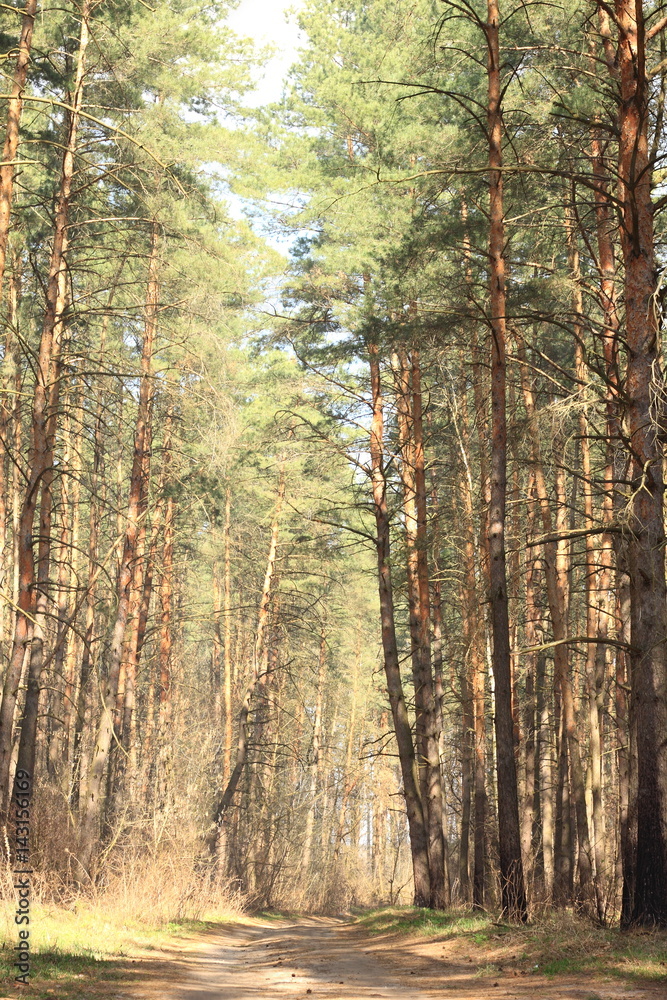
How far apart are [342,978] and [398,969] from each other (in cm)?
105

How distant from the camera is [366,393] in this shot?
18.5 m

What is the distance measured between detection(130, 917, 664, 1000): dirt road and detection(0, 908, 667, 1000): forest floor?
0.04 feet

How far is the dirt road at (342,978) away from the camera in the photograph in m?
6.68

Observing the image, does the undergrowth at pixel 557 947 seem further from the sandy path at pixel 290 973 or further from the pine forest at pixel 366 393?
the sandy path at pixel 290 973

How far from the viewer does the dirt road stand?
6.68m

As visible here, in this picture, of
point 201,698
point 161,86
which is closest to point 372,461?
point 161,86

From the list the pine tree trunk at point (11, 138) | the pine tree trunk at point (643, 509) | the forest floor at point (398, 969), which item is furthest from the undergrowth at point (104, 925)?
the pine tree trunk at point (11, 138)

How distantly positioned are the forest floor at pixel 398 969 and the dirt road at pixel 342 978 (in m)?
0.01

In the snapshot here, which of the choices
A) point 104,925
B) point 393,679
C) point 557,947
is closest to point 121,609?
point 393,679

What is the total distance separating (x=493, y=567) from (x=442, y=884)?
295 inches

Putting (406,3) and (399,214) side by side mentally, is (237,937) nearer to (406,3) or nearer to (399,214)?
(399,214)

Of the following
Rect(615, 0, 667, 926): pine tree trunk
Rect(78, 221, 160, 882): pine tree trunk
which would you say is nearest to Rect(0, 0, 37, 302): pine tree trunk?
Rect(78, 221, 160, 882): pine tree trunk

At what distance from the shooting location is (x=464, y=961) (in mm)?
9031

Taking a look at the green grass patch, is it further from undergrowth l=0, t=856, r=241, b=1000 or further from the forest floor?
undergrowth l=0, t=856, r=241, b=1000
